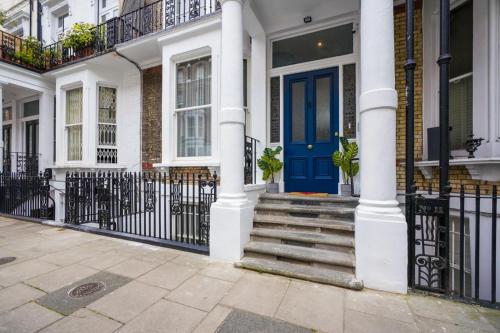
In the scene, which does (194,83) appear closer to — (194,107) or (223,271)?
(194,107)

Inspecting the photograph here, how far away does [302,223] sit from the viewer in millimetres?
3930

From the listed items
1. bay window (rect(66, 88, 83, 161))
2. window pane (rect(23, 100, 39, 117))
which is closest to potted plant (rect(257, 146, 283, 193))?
bay window (rect(66, 88, 83, 161))

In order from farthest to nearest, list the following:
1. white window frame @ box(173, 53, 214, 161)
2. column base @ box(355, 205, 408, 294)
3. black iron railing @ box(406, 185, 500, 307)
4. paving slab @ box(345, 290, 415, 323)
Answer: white window frame @ box(173, 53, 214, 161), column base @ box(355, 205, 408, 294), black iron railing @ box(406, 185, 500, 307), paving slab @ box(345, 290, 415, 323)

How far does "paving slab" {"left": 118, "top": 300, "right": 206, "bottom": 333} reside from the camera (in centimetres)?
218

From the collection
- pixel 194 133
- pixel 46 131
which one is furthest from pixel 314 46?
pixel 46 131

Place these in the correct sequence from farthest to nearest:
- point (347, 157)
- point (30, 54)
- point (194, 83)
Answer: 1. point (30, 54)
2. point (194, 83)
3. point (347, 157)

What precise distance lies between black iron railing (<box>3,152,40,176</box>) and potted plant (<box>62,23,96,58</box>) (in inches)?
172

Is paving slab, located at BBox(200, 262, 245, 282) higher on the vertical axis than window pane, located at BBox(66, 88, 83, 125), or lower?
lower

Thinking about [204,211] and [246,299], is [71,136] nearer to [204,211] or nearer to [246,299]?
[204,211]

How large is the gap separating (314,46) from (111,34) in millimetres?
6290

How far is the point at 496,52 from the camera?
10.8ft

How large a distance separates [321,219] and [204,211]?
197 cm

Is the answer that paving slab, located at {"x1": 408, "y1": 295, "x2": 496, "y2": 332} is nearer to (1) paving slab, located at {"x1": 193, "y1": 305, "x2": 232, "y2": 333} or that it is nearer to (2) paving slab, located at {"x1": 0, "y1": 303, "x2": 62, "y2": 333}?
(1) paving slab, located at {"x1": 193, "y1": 305, "x2": 232, "y2": 333}

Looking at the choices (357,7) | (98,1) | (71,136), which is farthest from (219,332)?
(98,1)
